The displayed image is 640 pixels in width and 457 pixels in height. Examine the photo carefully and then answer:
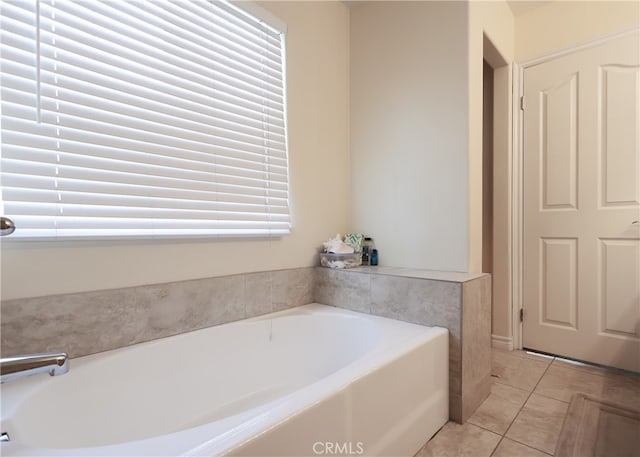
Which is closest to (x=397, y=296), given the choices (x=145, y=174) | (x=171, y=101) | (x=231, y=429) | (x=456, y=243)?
(x=456, y=243)

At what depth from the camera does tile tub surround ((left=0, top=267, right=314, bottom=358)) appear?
1.08 metres

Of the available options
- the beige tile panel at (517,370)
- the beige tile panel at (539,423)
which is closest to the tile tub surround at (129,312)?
the beige tile panel at (539,423)

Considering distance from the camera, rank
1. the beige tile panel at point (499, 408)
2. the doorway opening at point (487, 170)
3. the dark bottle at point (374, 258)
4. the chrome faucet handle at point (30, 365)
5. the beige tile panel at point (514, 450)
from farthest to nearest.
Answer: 1. the doorway opening at point (487, 170)
2. the dark bottle at point (374, 258)
3. the beige tile panel at point (499, 408)
4. the beige tile panel at point (514, 450)
5. the chrome faucet handle at point (30, 365)

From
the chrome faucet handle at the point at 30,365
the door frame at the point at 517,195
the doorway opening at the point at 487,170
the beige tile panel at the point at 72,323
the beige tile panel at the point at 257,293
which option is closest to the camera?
the chrome faucet handle at the point at 30,365

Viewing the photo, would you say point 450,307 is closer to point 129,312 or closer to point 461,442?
point 461,442

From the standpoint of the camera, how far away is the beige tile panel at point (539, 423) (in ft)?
4.45

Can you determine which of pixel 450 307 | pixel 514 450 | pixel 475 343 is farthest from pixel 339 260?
pixel 514 450

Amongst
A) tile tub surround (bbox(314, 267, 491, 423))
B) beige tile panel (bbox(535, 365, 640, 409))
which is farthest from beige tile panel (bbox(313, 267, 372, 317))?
beige tile panel (bbox(535, 365, 640, 409))

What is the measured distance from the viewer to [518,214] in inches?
92.4

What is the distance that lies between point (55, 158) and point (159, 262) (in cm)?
52

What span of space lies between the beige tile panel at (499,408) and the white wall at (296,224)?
1.19 metres

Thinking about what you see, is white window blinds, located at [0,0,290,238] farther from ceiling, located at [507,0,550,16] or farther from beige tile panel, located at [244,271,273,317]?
ceiling, located at [507,0,550,16]

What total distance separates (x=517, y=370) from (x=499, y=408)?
0.55m

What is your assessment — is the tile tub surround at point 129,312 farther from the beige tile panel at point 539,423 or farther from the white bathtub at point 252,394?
the beige tile panel at point 539,423
